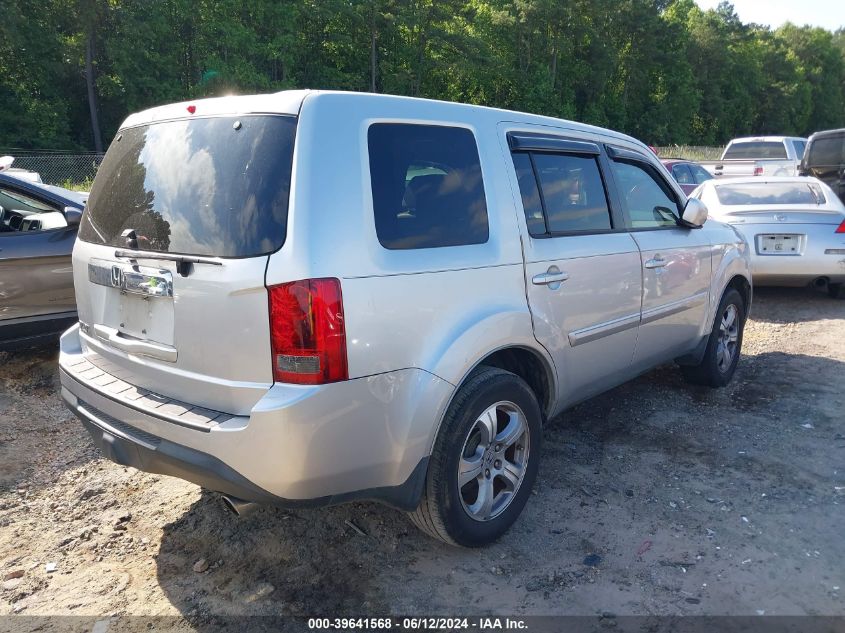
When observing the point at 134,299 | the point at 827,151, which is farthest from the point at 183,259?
the point at 827,151

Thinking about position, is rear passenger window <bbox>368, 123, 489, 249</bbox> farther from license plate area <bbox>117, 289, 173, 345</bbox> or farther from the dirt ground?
the dirt ground

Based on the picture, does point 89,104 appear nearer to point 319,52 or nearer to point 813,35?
point 319,52

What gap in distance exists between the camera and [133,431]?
2619mm

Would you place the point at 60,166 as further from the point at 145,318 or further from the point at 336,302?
the point at 336,302

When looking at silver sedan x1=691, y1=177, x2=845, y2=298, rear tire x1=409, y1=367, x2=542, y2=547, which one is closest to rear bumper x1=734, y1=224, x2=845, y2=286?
silver sedan x1=691, y1=177, x2=845, y2=298

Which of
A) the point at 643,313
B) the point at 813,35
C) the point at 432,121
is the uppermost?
the point at 813,35

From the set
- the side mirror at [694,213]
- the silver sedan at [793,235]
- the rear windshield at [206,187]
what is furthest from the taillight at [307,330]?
the silver sedan at [793,235]

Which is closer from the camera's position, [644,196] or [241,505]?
[241,505]

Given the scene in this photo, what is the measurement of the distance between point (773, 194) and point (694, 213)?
15.5 feet

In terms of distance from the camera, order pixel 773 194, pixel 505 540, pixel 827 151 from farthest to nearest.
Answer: pixel 827 151 < pixel 773 194 < pixel 505 540

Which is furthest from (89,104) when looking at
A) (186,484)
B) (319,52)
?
(186,484)

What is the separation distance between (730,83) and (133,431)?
74.2 m

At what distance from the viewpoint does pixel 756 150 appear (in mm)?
17641

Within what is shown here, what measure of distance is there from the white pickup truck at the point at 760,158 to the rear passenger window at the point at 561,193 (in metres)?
14.2
